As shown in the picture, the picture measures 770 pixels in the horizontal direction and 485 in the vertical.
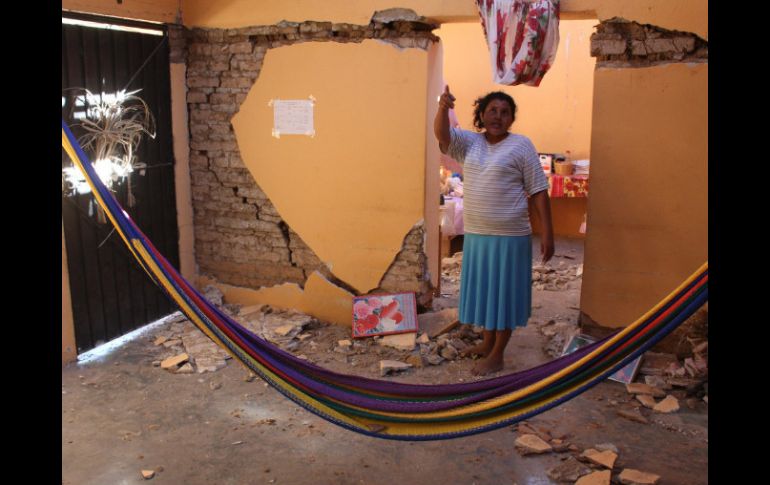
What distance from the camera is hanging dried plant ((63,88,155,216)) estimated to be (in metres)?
3.87

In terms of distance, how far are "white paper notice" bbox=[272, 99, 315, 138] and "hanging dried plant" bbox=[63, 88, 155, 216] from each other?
2.67 ft

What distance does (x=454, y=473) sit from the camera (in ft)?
9.33

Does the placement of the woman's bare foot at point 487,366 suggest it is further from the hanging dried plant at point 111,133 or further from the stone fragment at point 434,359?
the hanging dried plant at point 111,133

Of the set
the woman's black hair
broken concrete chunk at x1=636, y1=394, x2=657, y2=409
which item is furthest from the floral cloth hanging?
broken concrete chunk at x1=636, y1=394, x2=657, y2=409

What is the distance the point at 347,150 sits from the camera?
4.38 metres

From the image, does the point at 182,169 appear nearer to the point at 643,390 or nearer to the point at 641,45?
the point at 641,45

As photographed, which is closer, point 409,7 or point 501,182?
point 501,182

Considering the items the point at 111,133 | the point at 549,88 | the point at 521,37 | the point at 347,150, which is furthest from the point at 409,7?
the point at 549,88

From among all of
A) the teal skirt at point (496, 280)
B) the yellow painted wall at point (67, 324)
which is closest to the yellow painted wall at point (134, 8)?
the yellow painted wall at point (67, 324)

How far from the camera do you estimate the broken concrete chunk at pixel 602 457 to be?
2834mm

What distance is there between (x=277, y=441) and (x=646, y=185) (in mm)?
2405

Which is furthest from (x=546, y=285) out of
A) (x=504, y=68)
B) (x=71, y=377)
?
(x=71, y=377)
